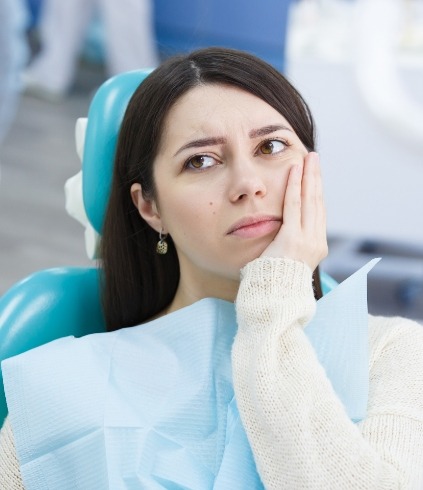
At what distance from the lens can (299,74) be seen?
294 centimetres

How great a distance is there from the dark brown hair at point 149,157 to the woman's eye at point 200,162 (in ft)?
0.24

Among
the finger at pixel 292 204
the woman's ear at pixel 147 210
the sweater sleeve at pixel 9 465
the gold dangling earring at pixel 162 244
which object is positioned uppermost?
the finger at pixel 292 204

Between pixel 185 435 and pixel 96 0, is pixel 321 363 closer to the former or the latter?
pixel 185 435

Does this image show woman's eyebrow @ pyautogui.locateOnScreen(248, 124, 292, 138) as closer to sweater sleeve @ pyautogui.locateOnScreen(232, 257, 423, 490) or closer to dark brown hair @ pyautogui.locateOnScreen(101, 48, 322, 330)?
dark brown hair @ pyautogui.locateOnScreen(101, 48, 322, 330)

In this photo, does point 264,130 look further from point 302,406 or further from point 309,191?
point 302,406

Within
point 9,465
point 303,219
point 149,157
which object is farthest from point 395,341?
point 9,465

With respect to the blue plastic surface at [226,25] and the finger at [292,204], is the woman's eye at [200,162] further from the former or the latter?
the blue plastic surface at [226,25]

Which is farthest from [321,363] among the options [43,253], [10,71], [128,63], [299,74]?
[128,63]

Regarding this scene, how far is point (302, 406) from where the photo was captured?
3.58 feet

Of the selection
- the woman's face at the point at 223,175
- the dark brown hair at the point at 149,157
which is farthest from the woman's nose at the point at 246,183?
the dark brown hair at the point at 149,157

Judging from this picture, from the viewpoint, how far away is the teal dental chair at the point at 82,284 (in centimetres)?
141

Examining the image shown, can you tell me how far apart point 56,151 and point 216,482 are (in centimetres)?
304

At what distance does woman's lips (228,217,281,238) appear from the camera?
1.22m

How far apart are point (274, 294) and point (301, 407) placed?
141 mm
